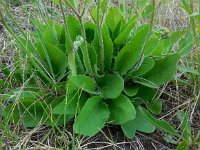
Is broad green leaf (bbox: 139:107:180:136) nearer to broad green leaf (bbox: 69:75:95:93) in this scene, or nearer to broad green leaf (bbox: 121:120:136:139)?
broad green leaf (bbox: 121:120:136:139)

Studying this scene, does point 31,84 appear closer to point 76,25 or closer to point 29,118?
point 29,118

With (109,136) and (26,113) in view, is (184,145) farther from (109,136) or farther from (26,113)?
(26,113)

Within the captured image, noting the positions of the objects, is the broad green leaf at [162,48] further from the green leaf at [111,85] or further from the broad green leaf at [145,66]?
the green leaf at [111,85]

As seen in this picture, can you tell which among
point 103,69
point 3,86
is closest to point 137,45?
point 103,69

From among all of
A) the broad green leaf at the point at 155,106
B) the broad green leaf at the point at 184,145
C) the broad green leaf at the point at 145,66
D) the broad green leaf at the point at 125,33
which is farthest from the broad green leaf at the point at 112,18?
the broad green leaf at the point at 184,145

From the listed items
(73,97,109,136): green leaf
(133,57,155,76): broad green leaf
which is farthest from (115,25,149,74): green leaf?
(73,97,109,136): green leaf
